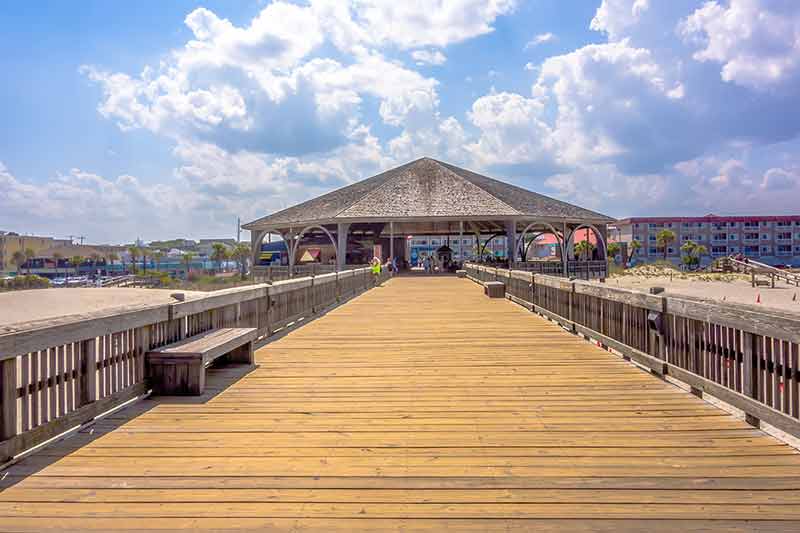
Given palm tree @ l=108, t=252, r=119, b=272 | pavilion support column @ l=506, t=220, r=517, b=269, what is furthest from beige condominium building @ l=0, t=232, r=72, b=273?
pavilion support column @ l=506, t=220, r=517, b=269

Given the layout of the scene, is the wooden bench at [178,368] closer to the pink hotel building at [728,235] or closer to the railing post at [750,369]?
the railing post at [750,369]

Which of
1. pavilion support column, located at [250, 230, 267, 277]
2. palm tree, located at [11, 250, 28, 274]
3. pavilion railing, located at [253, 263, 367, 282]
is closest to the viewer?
pavilion railing, located at [253, 263, 367, 282]

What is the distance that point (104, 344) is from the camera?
14.9 feet

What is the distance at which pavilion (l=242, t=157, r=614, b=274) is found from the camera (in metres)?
33.7

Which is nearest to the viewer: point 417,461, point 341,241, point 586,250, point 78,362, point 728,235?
point 417,461

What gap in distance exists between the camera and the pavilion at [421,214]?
111 feet

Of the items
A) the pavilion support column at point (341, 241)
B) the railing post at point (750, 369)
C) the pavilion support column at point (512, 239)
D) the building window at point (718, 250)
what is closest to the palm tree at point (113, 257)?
the pavilion support column at point (341, 241)

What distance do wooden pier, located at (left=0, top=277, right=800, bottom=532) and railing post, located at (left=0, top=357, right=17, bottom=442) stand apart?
9.5 inches

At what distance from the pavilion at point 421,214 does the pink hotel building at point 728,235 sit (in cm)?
6592

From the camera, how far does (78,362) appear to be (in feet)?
13.4

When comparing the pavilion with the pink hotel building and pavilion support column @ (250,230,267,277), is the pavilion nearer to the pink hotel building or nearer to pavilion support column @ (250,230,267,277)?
pavilion support column @ (250,230,267,277)

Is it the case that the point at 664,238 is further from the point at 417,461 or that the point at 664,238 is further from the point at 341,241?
the point at 417,461

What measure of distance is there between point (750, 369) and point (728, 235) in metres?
114

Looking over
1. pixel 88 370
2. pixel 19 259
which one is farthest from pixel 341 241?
pixel 19 259
